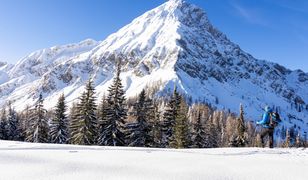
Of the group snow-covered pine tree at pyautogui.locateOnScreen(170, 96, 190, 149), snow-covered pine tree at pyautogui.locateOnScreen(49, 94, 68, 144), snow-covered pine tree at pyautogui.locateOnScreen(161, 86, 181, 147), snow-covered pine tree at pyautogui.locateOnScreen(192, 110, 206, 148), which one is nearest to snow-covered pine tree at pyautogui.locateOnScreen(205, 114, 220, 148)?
snow-covered pine tree at pyautogui.locateOnScreen(192, 110, 206, 148)

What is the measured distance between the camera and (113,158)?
25.8ft

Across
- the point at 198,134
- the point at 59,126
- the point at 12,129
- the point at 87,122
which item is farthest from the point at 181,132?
the point at 12,129

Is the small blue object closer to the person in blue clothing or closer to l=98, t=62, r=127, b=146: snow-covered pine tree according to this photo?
the person in blue clothing

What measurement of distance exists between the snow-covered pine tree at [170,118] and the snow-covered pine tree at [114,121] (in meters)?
6.26

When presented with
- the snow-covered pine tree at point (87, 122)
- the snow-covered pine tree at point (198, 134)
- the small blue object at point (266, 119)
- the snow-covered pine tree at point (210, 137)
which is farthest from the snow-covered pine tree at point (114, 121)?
the small blue object at point (266, 119)

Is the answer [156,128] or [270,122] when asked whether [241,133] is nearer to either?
[156,128]

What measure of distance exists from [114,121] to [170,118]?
25.1 feet

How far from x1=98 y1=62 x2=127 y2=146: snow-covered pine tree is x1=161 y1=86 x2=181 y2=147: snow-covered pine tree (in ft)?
20.5

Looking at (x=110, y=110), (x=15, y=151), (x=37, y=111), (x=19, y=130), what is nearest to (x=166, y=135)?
(x=110, y=110)

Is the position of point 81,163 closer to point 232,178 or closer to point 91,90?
point 232,178

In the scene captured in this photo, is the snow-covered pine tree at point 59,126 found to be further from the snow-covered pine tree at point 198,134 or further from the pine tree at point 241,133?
the pine tree at point 241,133

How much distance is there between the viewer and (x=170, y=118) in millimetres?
40625

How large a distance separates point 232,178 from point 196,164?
1274 millimetres

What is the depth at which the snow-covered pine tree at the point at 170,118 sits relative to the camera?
40312 mm
